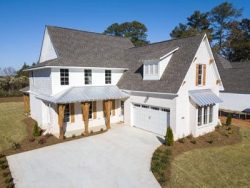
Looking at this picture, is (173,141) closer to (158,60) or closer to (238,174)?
(238,174)

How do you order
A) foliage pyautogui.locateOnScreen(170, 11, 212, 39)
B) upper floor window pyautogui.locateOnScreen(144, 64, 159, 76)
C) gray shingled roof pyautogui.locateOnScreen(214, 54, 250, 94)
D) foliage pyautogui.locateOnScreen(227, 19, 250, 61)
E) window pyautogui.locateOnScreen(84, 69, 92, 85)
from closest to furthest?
upper floor window pyautogui.locateOnScreen(144, 64, 159, 76) → window pyautogui.locateOnScreen(84, 69, 92, 85) → gray shingled roof pyautogui.locateOnScreen(214, 54, 250, 94) → foliage pyautogui.locateOnScreen(227, 19, 250, 61) → foliage pyautogui.locateOnScreen(170, 11, 212, 39)

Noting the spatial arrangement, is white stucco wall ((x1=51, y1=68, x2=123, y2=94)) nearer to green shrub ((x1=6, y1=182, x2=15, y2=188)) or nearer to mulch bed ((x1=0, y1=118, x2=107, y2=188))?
mulch bed ((x1=0, y1=118, x2=107, y2=188))

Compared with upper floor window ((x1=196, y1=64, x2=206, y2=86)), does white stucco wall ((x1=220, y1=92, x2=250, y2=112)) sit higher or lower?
lower

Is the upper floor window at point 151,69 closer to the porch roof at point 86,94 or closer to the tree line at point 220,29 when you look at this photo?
the porch roof at point 86,94

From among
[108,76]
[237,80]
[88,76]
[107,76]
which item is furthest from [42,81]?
[237,80]

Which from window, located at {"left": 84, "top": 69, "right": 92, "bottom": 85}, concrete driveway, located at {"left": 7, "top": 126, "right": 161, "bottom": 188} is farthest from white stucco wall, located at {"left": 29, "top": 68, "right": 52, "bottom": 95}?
concrete driveway, located at {"left": 7, "top": 126, "right": 161, "bottom": 188}

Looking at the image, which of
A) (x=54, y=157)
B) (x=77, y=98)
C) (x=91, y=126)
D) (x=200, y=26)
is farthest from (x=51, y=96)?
(x=200, y=26)

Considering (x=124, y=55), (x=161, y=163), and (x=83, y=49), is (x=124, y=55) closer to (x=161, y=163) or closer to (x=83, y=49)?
(x=83, y=49)
